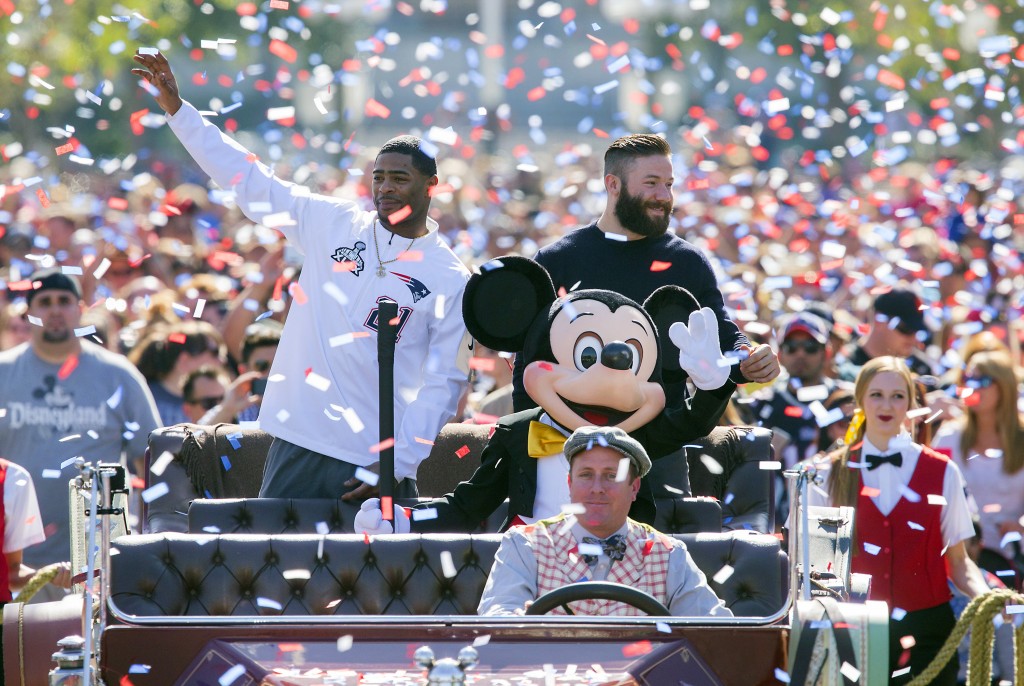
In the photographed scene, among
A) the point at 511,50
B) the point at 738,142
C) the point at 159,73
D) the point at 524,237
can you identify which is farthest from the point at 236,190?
the point at 511,50

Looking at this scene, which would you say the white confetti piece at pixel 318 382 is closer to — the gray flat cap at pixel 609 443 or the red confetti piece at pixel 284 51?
the gray flat cap at pixel 609 443

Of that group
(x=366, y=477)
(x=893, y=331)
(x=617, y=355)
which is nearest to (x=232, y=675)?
(x=617, y=355)

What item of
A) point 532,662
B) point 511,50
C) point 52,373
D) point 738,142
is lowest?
point 532,662

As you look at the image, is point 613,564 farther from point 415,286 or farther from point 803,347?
point 803,347

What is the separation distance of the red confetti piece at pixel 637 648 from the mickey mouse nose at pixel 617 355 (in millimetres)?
1306

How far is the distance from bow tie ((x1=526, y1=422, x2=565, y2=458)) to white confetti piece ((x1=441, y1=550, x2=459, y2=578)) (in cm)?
58

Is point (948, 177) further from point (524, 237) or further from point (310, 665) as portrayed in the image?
point (310, 665)

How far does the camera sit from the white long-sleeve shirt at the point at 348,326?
21.5 feet

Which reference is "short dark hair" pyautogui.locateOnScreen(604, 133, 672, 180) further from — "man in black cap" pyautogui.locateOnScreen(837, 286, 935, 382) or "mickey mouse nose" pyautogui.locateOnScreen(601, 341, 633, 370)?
"man in black cap" pyautogui.locateOnScreen(837, 286, 935, 382)

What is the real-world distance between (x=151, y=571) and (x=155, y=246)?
746cm

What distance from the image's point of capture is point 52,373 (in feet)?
26.5

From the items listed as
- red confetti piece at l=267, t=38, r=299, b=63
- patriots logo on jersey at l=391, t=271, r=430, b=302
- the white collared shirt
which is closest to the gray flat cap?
patriots logo on jersey at l=391, t=271, r=430, b=302

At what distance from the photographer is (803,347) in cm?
880

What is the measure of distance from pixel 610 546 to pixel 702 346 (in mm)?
980
